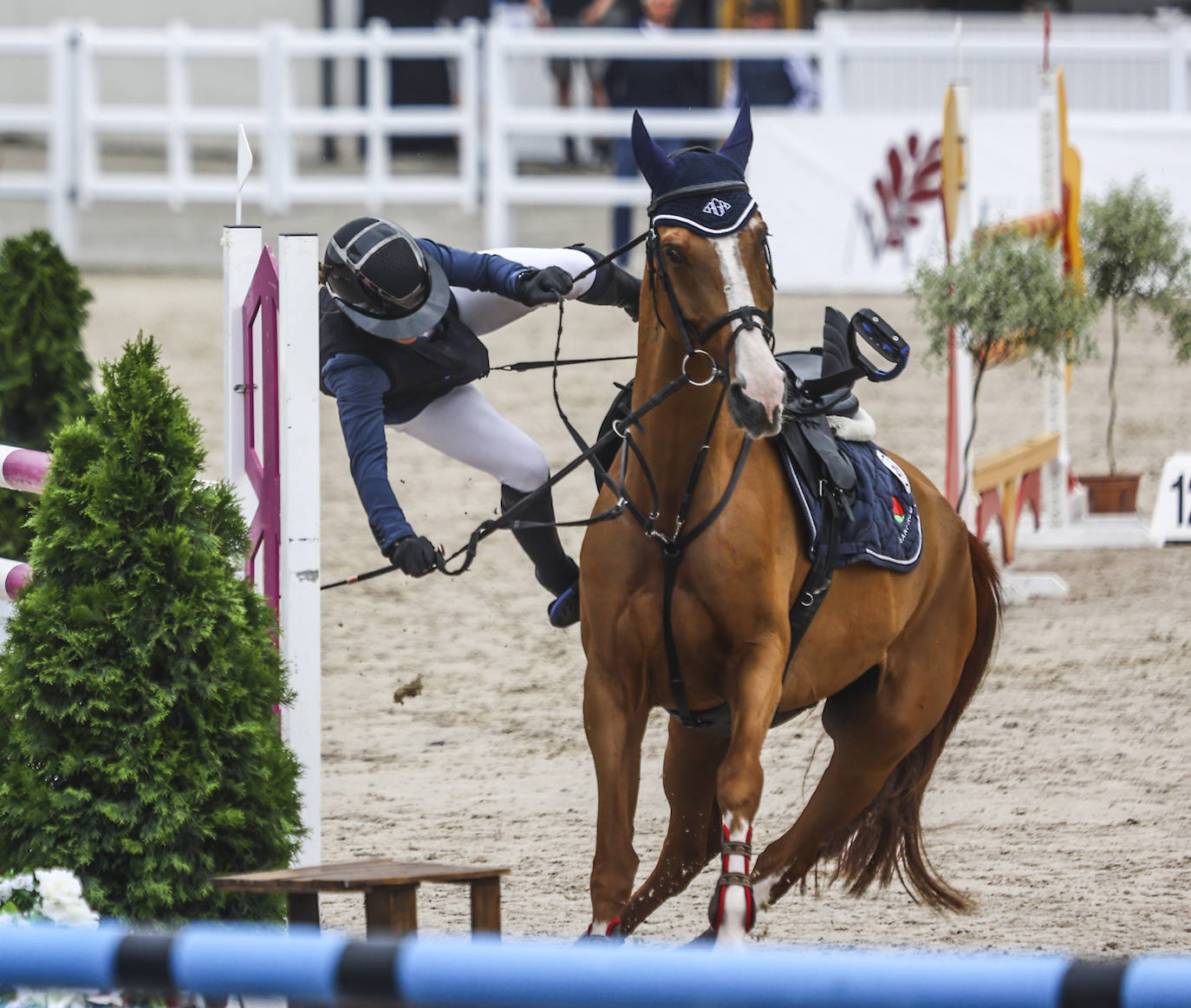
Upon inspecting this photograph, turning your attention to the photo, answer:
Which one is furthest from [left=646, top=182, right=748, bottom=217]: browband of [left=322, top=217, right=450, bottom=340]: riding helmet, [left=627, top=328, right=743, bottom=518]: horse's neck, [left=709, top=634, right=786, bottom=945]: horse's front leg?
[left=709, top=634, right=786, bottom=945]: horse's front leg

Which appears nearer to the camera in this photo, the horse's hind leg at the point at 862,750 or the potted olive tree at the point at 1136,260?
the horse's hind leg at the point at 862,750

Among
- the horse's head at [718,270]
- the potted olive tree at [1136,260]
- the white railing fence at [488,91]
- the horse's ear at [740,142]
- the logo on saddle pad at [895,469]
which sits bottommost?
the logo on saddle pad at [895,469]

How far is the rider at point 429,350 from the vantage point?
14.3ft

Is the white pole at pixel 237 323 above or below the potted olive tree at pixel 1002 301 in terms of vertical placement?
below

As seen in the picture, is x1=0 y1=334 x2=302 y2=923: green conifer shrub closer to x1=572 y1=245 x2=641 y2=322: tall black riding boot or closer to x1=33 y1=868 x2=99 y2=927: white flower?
x1=33 y1=868 x2=99 y2=927: white flower

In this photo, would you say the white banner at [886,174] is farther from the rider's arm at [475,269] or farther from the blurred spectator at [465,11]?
the rider's arm at [475,269]

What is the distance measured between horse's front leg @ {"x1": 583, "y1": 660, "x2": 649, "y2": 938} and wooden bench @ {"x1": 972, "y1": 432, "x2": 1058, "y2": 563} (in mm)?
4538

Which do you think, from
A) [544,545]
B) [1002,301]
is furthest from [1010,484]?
[544,545]

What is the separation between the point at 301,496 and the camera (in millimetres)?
4191

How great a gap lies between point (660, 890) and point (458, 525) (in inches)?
214

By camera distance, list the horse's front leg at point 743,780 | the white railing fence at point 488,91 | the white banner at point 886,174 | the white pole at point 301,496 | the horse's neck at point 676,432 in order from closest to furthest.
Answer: the horse's front leg at point 743,780 → the horse's neck at point 676,432 → the white pole at point 301,496 → the white banner at point 886,174 → the white railing fence at point 488,91

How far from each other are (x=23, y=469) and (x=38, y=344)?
3073mm

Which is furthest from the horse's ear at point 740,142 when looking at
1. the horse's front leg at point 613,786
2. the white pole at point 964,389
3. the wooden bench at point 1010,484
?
the wooden bench at point 1010,484

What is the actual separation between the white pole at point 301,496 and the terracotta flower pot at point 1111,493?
6.19 m
